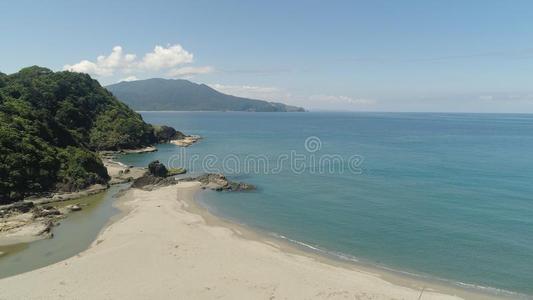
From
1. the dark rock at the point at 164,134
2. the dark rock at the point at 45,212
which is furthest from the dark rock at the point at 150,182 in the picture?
the dark rock at the point at 164,134

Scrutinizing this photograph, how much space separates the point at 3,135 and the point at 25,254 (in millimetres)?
23323

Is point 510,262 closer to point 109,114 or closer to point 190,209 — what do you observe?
point 190,209

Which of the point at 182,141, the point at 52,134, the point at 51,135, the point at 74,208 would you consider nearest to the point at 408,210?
the point at 74,208

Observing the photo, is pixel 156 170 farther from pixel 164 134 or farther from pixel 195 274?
pixel 164 134

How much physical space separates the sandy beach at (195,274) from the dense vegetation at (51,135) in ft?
59.6

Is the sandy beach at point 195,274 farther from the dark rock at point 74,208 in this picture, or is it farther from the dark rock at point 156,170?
the dark rock at point 156,170

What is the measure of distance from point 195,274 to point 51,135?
4135 cm

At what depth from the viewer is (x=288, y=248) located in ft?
107

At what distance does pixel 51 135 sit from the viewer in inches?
2196

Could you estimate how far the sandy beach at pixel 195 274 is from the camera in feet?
77.0

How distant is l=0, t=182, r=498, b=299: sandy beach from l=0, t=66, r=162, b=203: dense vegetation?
Result: 1815 centimetres

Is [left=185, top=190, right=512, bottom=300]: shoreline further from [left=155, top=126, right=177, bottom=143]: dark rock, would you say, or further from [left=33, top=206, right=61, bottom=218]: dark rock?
[left=155, top=126, right=177, bottom=143]: dark rock

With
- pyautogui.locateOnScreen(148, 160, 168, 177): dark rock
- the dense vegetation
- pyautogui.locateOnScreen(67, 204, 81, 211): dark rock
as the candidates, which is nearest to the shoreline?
pyautogui.locateOnScreen(67, 204, 81, 211): dark rock

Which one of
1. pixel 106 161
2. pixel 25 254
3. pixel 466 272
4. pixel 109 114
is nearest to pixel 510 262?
pixel 466 272
